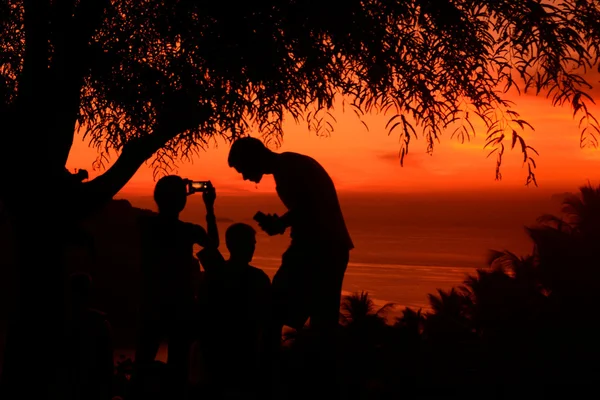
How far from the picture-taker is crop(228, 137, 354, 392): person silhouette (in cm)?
578

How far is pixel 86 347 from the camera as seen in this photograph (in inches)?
218

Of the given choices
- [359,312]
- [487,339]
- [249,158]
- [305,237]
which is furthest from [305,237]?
[487,339]

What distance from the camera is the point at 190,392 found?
6.62m

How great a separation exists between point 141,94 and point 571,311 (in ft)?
21.2

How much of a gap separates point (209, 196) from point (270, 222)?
83 cm

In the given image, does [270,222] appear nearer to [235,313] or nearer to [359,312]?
[235,313]

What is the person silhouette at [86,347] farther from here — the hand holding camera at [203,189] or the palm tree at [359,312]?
the palm tree at [359,312]

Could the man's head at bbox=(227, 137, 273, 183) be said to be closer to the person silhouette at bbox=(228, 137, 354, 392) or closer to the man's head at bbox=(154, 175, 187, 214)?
the person silhouette at bbox=(228, 137, 354, 392)

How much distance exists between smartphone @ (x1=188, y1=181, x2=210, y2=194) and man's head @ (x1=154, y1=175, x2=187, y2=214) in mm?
293

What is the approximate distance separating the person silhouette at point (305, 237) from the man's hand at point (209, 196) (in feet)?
2.17

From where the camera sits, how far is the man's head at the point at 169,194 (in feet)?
19.4

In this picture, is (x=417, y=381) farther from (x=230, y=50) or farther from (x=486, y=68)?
(x=230, y=50)

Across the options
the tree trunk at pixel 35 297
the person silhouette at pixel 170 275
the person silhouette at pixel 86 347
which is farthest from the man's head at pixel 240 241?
the tree trunk at pixel 35 297

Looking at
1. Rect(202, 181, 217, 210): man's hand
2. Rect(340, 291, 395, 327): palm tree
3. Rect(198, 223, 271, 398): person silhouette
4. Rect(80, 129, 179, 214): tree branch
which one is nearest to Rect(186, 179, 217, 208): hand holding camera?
Rect(202, 181, 217, 210): man's hand
